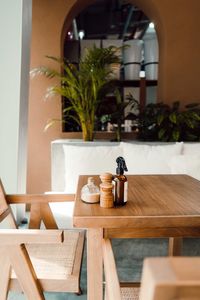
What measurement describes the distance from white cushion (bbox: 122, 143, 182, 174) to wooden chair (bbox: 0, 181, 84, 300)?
3.61ft

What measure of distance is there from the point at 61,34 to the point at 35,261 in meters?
2.64

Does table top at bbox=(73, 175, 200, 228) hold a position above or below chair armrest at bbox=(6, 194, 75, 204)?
above

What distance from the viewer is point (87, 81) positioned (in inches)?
118

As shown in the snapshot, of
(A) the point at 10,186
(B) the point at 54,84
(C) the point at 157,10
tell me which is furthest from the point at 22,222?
(C) the point at 157,10

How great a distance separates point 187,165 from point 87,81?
1.37 metres

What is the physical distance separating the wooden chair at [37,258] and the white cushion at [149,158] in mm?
1101

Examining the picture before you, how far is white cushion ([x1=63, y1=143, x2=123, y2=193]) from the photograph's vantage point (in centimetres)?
257

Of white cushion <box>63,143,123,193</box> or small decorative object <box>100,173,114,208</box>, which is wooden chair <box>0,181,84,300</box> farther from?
white cushion <box>63,143,123,193</box>

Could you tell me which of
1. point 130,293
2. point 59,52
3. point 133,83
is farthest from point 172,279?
point 133,83

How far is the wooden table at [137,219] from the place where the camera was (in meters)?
1.07

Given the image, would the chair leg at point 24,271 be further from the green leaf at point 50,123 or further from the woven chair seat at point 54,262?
the green leaf at point 50,123

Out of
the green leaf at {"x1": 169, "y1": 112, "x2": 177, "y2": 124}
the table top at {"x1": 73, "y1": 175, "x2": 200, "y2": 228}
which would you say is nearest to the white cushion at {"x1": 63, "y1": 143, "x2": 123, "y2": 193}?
the green leaf at {"x1": 169, "y1": 112, "x2": 177, "y2": 124}

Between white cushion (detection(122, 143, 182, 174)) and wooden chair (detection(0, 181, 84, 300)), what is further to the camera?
white cushion (detection(122, 143, 182, 174))

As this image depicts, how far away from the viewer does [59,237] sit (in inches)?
40.9
